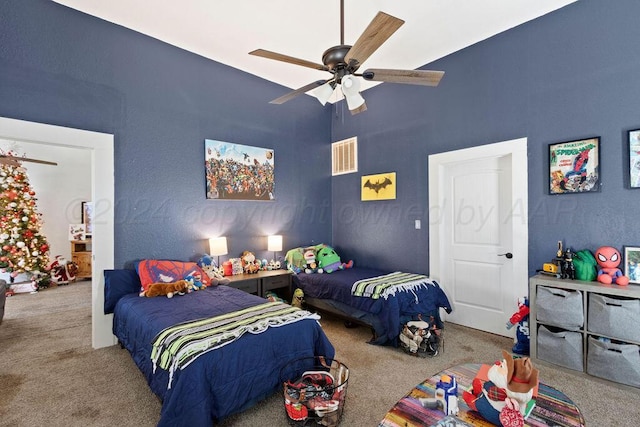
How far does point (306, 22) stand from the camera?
10.3ft

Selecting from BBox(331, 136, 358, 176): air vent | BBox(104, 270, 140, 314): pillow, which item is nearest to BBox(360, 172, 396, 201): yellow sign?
A: BBox(331, 136, 358, 176): air vent

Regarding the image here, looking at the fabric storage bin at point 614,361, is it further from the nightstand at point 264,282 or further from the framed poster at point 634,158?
the nightstand at point 264,282

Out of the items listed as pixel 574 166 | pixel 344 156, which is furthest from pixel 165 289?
pixel 574 166

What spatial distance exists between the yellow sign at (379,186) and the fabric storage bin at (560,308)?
82.7 inches

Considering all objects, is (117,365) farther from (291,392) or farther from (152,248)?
(291,392)

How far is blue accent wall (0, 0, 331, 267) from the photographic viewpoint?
9.39ft

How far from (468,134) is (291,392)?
325 centimetres

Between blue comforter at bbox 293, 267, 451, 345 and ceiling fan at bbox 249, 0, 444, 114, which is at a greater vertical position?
ceiling fan at bbox 249, 0, 444, 114

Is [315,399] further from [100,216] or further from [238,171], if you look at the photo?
[238,171]

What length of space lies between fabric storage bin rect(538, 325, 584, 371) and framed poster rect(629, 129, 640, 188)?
52.9 inches

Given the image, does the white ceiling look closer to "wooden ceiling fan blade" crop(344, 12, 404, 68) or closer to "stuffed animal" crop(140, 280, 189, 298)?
"wooden ceiling fan blade" crop(344, 12, 404, 68)

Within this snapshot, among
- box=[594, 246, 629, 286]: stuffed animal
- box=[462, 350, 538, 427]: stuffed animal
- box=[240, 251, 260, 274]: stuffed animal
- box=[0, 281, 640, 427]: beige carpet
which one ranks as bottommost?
box=[0, 281, 640, 427]: beige carpet

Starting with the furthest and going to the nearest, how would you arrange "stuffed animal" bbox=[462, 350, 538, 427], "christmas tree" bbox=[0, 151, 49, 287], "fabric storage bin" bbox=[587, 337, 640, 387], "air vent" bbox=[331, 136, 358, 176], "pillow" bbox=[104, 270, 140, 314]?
Result: "christmas tree" bbox=[0, 151, 49, 287] < "air vent" bbox=[331, 136, 358, 176] < "pillow" bbox=[104, 270, 140, 314] < "fabric storage bin" bbox=[587, 337, 640, 387] < "stuffed animal" bbox=[462, 350, 538, 427]

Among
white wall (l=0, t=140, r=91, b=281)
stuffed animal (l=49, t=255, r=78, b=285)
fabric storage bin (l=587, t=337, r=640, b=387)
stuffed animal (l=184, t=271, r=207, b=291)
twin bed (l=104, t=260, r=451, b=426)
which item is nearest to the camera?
twin bed (l=104, t=260, r=451, b=426)
